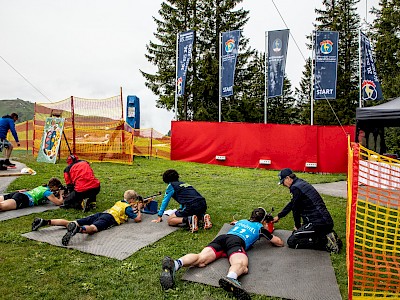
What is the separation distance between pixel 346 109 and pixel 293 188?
27872 mm

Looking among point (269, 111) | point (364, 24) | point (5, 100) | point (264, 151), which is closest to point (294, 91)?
point (269, 111)

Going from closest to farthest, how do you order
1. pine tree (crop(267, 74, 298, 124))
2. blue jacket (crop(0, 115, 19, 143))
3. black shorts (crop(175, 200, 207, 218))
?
black shorts (crop(175, 200, 207, 218)) → blue jacket (crop(0, 115, 19, 143)) → pine tree (crop(267, 74, 298, 124))

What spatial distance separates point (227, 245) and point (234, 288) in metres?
0.87

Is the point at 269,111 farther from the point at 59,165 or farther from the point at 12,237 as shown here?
the point at 12,237

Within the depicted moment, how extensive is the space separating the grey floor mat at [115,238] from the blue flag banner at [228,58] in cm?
1266

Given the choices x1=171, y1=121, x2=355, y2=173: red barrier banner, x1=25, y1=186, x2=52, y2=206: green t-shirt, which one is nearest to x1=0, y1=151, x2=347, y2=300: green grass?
x1=25, y1=186, x2=52, y2=206: green t-shirt

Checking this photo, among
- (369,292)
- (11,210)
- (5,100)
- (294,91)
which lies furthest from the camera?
(5,100)

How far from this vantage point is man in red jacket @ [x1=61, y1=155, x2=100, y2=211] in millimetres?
6250

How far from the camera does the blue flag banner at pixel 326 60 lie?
15.7m

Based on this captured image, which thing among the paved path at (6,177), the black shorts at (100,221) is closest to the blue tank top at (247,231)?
the black shorts at (100,221)

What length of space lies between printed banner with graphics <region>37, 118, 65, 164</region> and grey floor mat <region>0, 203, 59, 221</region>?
228 inches

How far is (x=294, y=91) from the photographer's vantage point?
4275cm

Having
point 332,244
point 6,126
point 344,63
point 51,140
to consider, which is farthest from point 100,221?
point 344,63

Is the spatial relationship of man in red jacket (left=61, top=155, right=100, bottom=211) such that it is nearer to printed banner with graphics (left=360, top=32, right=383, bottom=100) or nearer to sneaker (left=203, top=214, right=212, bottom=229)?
sneaker (left=203, top=214, right=212, bottom=229)
